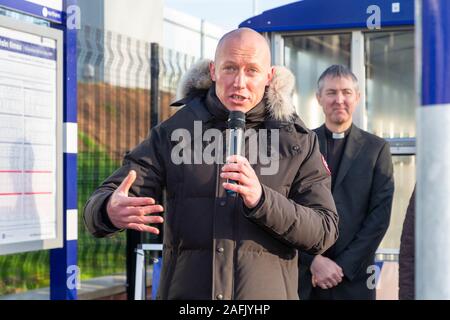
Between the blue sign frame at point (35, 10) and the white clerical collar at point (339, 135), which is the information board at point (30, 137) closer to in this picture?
the blue sign frame at point (35, 10)

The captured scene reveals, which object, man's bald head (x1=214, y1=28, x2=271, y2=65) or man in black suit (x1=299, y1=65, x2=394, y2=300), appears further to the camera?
man in black suit (x1=299, y1=65, x2=394, y2=300)

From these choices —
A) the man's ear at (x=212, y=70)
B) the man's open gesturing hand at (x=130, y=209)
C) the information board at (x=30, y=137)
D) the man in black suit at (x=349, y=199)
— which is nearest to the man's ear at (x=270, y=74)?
the man's ear at (x=212, y=70)

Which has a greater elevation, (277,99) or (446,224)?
(277,99)

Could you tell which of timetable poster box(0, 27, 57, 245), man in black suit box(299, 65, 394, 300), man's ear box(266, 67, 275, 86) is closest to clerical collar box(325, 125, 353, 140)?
man in black suit box(299, 65, 394, 300)

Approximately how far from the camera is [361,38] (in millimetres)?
6148

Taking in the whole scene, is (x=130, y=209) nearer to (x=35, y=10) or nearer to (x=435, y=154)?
(x=435, y=154)

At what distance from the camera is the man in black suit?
4727 mm

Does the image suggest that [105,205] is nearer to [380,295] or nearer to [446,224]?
[446,224]

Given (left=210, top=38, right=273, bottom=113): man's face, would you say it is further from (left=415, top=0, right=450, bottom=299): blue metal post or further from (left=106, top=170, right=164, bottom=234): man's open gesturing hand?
(left=415, top=0, right=450, bottom=299): blue metal post

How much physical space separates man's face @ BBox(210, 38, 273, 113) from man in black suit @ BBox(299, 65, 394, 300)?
1.82 metres

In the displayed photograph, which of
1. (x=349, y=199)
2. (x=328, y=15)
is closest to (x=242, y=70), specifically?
(x=349, y=199)

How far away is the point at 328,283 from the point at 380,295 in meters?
0.96

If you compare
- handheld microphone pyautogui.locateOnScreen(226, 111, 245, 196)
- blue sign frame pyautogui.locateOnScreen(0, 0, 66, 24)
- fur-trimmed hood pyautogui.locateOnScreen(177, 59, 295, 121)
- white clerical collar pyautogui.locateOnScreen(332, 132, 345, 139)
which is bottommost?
handheld microphone pyautogui.locateOnScreen(226, 111, 245, 196)
